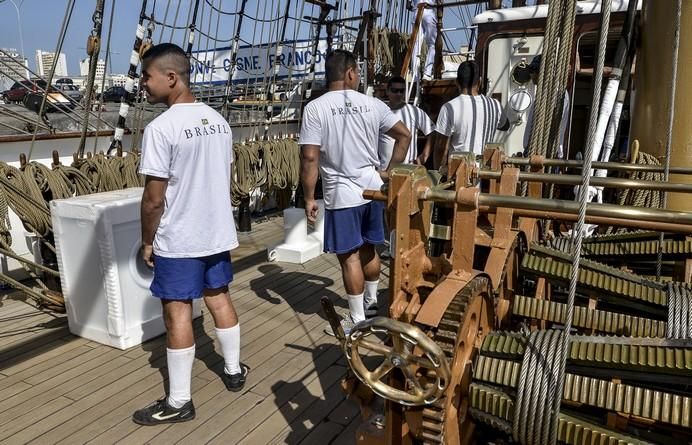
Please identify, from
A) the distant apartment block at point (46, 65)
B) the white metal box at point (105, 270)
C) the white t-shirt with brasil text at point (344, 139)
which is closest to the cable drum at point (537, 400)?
the white t-shirt with brasil text at point (344, 139)

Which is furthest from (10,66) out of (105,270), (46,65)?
(46,65)

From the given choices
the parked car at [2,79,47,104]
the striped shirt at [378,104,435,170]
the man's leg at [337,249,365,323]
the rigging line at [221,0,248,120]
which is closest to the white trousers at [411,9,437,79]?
the rigging line at [221,0,248,120]

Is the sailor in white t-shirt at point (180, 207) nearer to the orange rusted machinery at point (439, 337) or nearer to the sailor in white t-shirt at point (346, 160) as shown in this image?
the sailor in white t-shirt at point (346, 160)

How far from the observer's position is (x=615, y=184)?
2.03m

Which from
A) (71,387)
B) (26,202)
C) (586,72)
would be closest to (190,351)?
(71,387)

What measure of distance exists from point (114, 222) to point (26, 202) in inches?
41.1

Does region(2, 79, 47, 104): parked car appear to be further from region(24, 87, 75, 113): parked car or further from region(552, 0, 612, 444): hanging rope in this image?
region(552, 0, 612, 444): hanging rope

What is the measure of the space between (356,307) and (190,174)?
1447 millimetres

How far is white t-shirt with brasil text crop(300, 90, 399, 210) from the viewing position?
3.20m

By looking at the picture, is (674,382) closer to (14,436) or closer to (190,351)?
(190,351)

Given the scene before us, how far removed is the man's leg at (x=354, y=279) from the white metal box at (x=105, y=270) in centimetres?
118

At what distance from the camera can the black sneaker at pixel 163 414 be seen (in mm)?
2541

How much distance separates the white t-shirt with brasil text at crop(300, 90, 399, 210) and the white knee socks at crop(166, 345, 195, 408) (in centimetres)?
122

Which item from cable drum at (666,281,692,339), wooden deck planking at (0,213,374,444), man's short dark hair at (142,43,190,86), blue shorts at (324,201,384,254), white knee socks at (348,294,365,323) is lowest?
wooden deck planking at (0,213,374,444)
